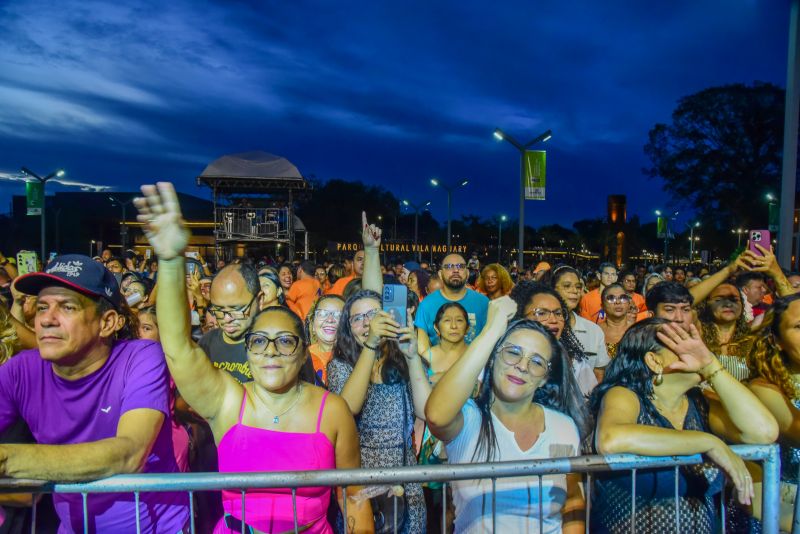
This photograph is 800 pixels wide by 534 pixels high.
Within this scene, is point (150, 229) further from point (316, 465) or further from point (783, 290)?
point (783, 290)

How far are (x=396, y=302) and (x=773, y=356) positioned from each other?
7.08 ft

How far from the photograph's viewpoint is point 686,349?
261cm

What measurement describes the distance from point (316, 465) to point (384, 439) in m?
0.95

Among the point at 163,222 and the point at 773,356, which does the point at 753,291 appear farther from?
the point at 163,222

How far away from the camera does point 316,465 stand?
2.49 metres

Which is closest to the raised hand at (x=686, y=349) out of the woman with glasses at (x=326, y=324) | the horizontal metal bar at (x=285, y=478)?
the horizontal metal bar at (x=285, y=478)

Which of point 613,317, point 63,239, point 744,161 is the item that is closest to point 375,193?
point 63,239

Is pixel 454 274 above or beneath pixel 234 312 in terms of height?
above

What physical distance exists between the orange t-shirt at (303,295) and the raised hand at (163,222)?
19.2ft

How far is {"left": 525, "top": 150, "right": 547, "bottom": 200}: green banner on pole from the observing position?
17047 mm

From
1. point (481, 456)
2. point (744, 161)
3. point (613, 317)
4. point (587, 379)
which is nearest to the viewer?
point (481, 456)

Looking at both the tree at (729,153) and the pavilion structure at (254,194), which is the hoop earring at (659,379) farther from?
the tree at (729,153)

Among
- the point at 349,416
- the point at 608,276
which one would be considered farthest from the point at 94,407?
the point at 608,276

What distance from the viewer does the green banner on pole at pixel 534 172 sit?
1705cm
